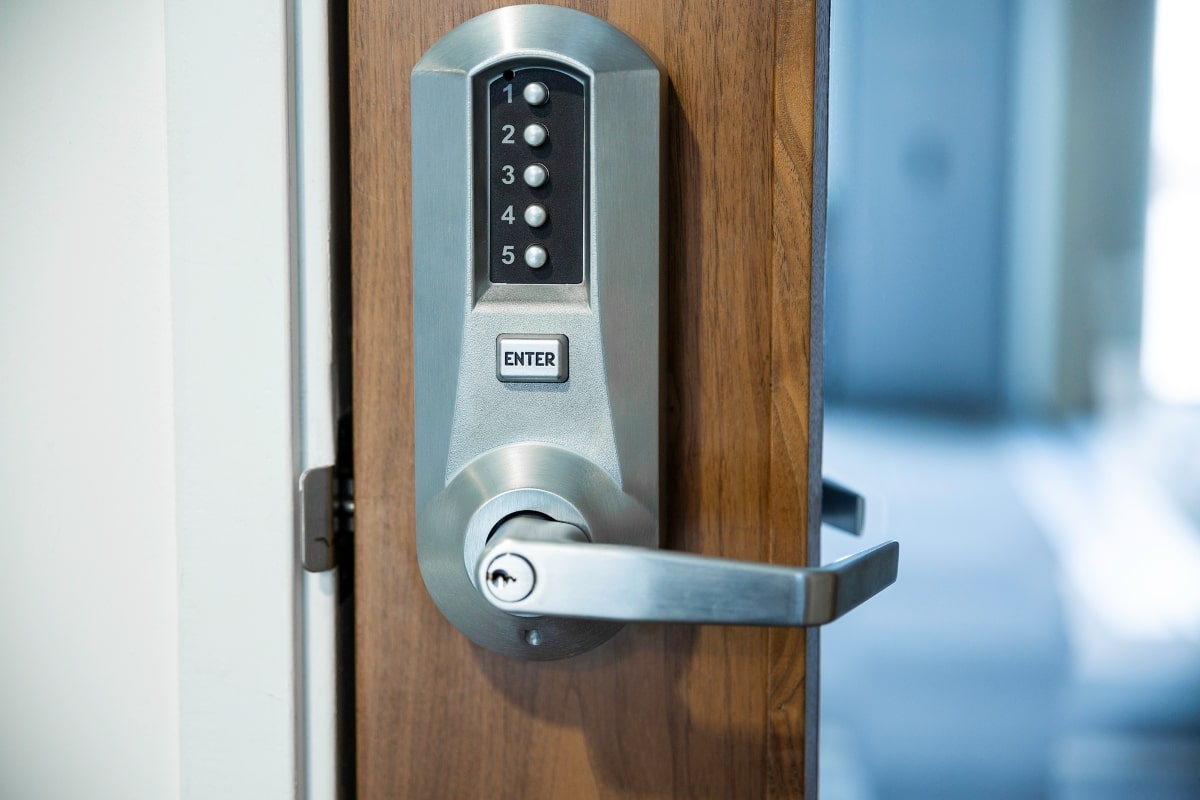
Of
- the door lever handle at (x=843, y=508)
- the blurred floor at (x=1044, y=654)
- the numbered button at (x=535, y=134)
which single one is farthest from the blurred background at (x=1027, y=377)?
the numbered button at (x=535, y=134)

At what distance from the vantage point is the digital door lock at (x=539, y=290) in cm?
26

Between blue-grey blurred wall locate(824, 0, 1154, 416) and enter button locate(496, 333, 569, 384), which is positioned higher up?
blue-grey blurred wall locate(824, 0, 1154, 416)

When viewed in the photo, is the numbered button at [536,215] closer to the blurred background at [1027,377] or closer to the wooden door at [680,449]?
the wooden door at [680,449]

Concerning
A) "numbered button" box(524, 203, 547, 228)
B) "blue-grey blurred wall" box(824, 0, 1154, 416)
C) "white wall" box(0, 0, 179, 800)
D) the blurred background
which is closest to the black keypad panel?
"numbered button" box(524, 203, 547, 228)

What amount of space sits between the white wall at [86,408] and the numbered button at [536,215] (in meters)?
0.16

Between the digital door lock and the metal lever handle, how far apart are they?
1 cm

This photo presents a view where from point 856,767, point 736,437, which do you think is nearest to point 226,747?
point 736,437

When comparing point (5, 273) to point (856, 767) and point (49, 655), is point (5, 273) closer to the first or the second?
point (49, 655)

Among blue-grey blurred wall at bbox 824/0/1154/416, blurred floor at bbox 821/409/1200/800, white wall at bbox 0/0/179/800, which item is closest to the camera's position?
white wall at bbox 0/0/179/800

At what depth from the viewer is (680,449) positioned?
27cm

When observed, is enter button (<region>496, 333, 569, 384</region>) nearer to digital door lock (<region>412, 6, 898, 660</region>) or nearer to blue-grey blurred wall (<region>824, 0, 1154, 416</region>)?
digital door lock (<region>412, 6, 898, 660</region>)

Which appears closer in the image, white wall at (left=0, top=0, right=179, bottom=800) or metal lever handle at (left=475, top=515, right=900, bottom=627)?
metal lever handle at (left=475, top=515, right=900, bottom=627)

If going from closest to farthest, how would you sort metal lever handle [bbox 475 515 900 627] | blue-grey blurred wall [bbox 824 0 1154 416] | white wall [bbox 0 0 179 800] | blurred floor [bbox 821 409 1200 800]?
metal lever handle [bbox 475 515 900 627], white wall [bbox 0 0 179 800], blurred floor [bbox 821 409 1200 800], blue-grey blurred wall [bbox 824 0 1154 416]

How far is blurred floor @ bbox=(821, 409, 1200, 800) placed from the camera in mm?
1446
